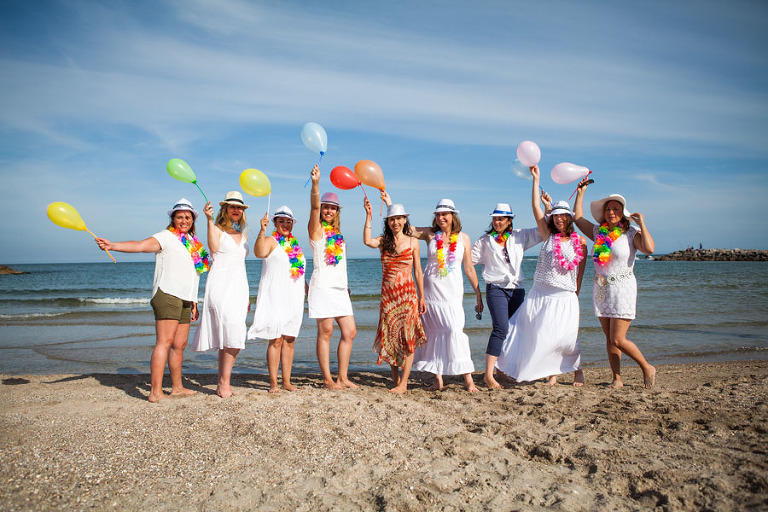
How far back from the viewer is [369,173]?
223 inches

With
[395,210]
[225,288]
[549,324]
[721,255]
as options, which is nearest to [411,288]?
[395,210]

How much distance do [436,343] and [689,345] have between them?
20.8 ft

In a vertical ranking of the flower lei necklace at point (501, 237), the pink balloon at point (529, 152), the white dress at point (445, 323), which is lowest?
the white dress at point (445, 323)

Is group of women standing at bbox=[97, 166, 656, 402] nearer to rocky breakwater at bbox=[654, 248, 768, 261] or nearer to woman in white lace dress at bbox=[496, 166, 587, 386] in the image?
woman in white lace dress at bbox=[496, 166, 587, 386]

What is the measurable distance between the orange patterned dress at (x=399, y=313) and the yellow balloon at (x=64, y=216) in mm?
3150

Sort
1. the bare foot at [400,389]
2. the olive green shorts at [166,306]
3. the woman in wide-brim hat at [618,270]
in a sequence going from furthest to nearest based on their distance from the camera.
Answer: the bare foot at [400,389], the woman in wide-brim hat at [618,270], the olive green shorts at [166,306]

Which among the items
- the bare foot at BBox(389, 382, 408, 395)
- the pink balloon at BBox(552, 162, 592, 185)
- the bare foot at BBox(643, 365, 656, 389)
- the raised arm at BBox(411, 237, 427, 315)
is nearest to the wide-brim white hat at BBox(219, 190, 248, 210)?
the raised arm at BBox(411, 237, 427, 315)

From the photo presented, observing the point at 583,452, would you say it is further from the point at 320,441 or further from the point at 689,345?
the point at 689,345

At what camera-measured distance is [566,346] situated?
17.8 ft

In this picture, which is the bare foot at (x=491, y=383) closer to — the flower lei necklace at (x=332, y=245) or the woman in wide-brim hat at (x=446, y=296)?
the woman in wide-brim hat at (x=446, y=296)

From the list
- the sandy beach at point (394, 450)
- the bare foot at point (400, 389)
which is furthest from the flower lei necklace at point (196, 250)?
the bare foot at point (400, 389)

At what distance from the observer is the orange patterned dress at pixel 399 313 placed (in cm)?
540

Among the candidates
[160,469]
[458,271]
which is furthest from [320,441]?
[458,271]

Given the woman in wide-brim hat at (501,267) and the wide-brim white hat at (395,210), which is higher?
the wide-brim white hat at (395,210)
